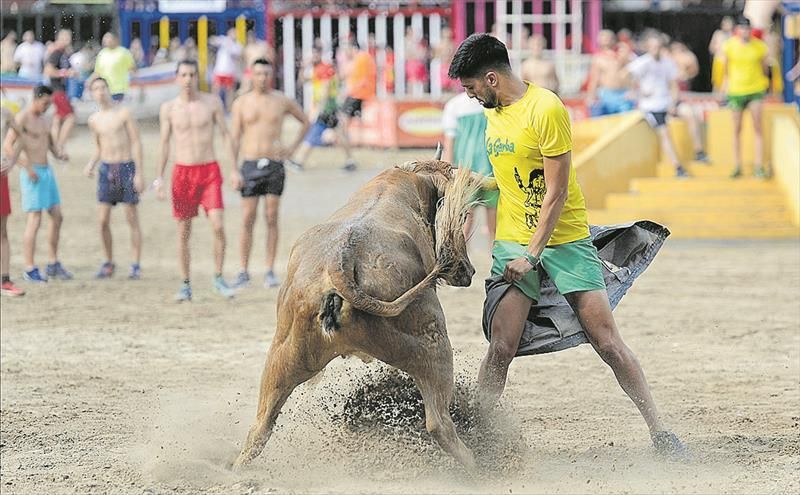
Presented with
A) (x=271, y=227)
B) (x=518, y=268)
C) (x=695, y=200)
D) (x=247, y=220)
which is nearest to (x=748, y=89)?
(x=695, y=200)

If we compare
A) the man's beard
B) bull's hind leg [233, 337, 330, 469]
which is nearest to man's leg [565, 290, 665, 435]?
the man's beard

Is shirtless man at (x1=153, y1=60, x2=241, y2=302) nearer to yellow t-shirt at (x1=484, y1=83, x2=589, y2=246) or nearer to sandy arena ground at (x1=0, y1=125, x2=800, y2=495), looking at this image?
sandy arena ground at (x1=0, y1=125, x2=800, y2=495)

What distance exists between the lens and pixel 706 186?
580 inches

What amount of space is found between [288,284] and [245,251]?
20.8 feet

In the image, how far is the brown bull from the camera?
478 centimetres

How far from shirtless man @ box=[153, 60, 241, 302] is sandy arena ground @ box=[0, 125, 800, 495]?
436 millimetres

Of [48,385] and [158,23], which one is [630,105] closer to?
[48,385]

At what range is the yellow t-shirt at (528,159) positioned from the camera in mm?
5199

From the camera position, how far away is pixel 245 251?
1124 centimetres

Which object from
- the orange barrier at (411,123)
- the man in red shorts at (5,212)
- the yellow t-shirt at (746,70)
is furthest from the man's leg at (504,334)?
the orange barrier at (411,123)

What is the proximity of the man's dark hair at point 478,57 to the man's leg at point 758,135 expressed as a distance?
10217 millimetres

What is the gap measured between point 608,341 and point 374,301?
1.24m

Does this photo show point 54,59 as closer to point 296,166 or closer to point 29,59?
→ point 29,59

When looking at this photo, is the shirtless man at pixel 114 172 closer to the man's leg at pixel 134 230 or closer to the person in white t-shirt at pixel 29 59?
the man's leg at pixel 134 230
